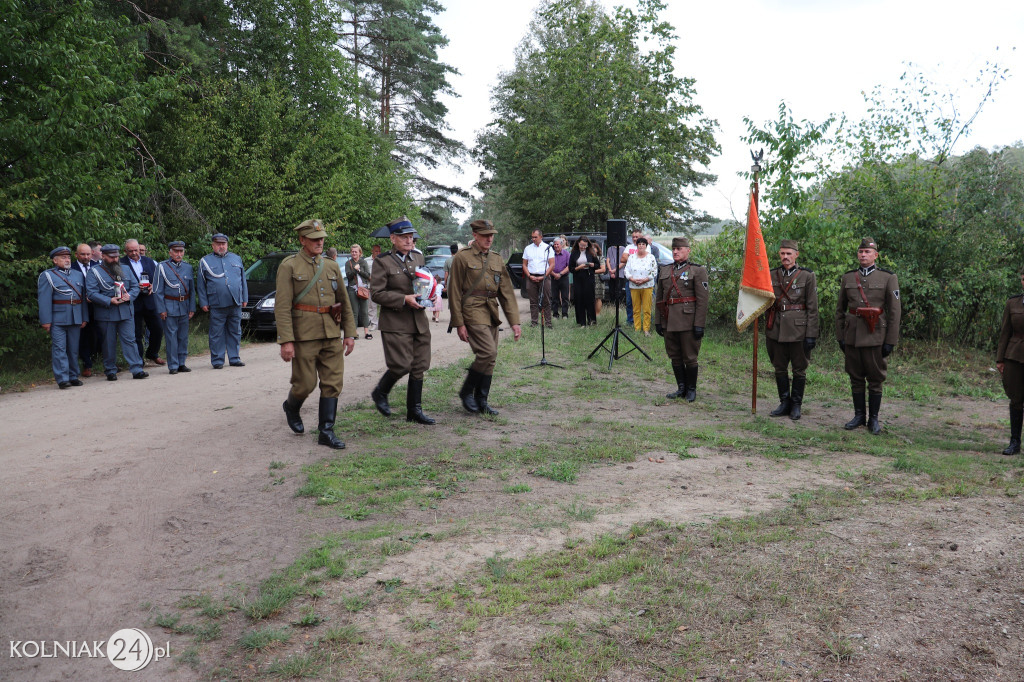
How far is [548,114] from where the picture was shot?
31562 millimetres

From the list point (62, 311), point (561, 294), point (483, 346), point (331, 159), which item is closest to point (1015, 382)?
point (483, 346)

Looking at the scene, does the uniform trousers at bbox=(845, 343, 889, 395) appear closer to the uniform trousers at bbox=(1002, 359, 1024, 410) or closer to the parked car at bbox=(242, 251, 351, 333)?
the uniform trousers at bbox=(1002, 359, 1024, 410)

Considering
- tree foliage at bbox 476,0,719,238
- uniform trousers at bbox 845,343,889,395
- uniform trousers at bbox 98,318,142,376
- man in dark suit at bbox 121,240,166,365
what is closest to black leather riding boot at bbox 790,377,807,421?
uniform trousers at bbox 845,343,889,395

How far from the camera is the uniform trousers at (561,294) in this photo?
59.9 ft

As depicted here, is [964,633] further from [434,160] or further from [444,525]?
[434,160]

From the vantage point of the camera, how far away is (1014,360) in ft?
25.8

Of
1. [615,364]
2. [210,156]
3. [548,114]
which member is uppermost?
[548,114]

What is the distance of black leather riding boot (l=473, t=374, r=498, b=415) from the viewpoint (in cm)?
875

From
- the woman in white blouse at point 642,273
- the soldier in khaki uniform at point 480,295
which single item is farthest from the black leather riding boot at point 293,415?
the woman in white blouse at point 642,273

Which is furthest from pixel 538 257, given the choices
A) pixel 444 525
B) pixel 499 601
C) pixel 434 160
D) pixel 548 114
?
pixel 434 160

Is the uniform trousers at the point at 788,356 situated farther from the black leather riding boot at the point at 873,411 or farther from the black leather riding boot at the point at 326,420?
the black leather riding boot at the point at 326,420

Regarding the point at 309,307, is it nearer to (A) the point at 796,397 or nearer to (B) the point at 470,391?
(B) the point at 470,391

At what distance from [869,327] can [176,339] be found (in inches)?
395

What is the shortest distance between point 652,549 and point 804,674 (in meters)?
1.34
